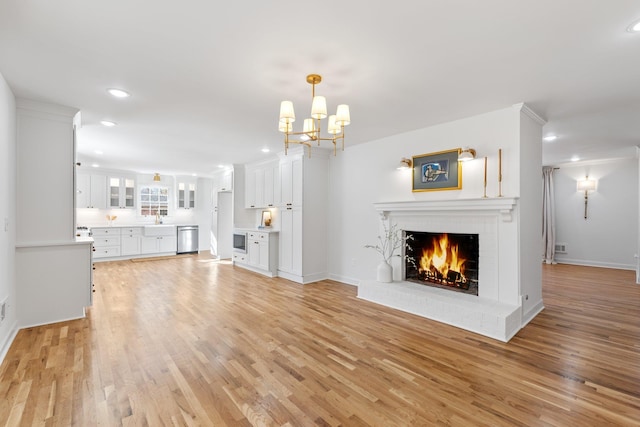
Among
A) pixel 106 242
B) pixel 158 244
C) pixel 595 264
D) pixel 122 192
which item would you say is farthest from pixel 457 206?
pixel 122 192

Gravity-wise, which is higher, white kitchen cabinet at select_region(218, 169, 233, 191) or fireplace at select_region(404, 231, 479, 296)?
white kitchen cabinet at select_region(218, 169, 233, 191)

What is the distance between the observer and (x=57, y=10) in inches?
74.5

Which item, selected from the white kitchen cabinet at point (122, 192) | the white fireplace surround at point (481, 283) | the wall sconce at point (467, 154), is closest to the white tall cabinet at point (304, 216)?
the white fireplace surround at point (481, 283)

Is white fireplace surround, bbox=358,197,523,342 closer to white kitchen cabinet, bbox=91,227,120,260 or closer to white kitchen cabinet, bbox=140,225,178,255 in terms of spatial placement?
white kitchen cabinet, bbox=140,225,178,255

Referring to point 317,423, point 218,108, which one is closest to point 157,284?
point 218,108

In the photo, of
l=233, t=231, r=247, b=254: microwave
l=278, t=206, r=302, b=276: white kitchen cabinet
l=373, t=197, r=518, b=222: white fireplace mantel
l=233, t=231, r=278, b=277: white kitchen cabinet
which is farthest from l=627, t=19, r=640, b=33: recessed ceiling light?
l=233, t=231, r=247, b=254: microwave

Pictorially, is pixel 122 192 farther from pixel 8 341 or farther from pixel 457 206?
pixel 457 206

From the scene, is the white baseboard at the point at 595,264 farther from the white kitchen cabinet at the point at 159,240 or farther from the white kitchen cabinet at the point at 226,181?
the white kitchen cabinet at the point at 159,240

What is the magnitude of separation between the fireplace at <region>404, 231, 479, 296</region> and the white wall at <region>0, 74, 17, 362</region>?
4.68m

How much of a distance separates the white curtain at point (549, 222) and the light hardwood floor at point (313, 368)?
3.73 metres

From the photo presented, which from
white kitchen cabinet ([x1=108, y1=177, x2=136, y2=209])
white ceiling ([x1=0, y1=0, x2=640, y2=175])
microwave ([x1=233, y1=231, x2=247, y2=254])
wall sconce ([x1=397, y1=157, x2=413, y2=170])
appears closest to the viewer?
white ceiling ([x1=0, y1=0, x2=640, y2=175])

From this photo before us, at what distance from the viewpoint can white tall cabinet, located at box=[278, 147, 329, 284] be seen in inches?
222

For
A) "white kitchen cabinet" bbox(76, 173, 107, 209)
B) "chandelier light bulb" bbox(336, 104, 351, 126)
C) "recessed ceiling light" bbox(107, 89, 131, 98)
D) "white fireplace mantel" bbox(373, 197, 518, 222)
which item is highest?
"recessed ceiling light" bbox(107, 89, 131, 98)

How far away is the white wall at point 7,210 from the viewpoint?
2.77 metres
